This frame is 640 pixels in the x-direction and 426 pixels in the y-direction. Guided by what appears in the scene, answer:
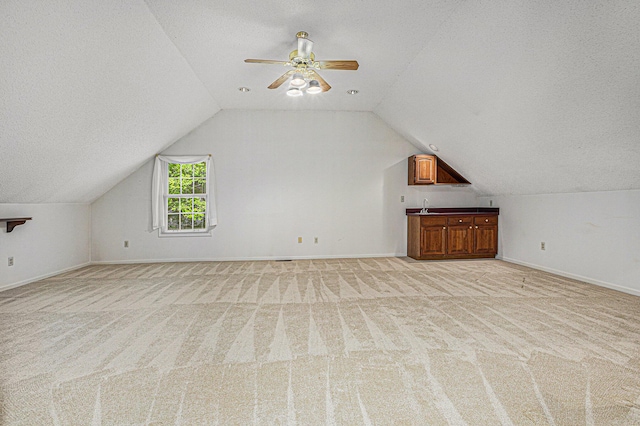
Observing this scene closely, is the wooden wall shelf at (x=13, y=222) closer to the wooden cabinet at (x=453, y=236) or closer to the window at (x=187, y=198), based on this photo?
the window at (x=187, y=198)

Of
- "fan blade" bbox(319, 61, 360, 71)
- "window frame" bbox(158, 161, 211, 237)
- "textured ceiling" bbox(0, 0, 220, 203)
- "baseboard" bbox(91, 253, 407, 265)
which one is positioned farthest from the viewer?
"window frame" bbox(158, 161, 211, 237)

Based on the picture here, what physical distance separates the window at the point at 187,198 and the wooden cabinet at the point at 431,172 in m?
4.03

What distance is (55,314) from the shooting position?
2.96 metres

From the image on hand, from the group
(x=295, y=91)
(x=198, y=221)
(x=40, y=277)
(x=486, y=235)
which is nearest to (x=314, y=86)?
(x=295, y=91)

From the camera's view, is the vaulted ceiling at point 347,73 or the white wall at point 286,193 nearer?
the vaulted ceiling at point 347,73

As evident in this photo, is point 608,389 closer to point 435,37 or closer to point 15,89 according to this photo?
point 435,37

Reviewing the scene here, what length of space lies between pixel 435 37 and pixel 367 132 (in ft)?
Result: 9.20

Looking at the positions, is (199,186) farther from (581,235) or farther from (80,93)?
(581,235)

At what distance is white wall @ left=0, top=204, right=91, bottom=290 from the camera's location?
3867 millimetres

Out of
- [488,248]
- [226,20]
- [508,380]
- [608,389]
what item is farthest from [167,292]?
[488,248]

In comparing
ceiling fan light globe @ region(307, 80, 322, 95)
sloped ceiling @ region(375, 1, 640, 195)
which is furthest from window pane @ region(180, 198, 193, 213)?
sloped ceiling @ region(375, 1, 640, 195)

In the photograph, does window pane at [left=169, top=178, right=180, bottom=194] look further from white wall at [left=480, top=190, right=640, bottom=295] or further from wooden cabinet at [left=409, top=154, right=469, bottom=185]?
white wall at [left=480, top=190, right=640, bottom=295]

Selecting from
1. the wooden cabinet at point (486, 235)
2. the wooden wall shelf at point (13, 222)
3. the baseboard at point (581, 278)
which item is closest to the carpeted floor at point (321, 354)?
the baseboard at point (581, 278)

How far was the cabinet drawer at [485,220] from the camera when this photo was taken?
18.6ft
